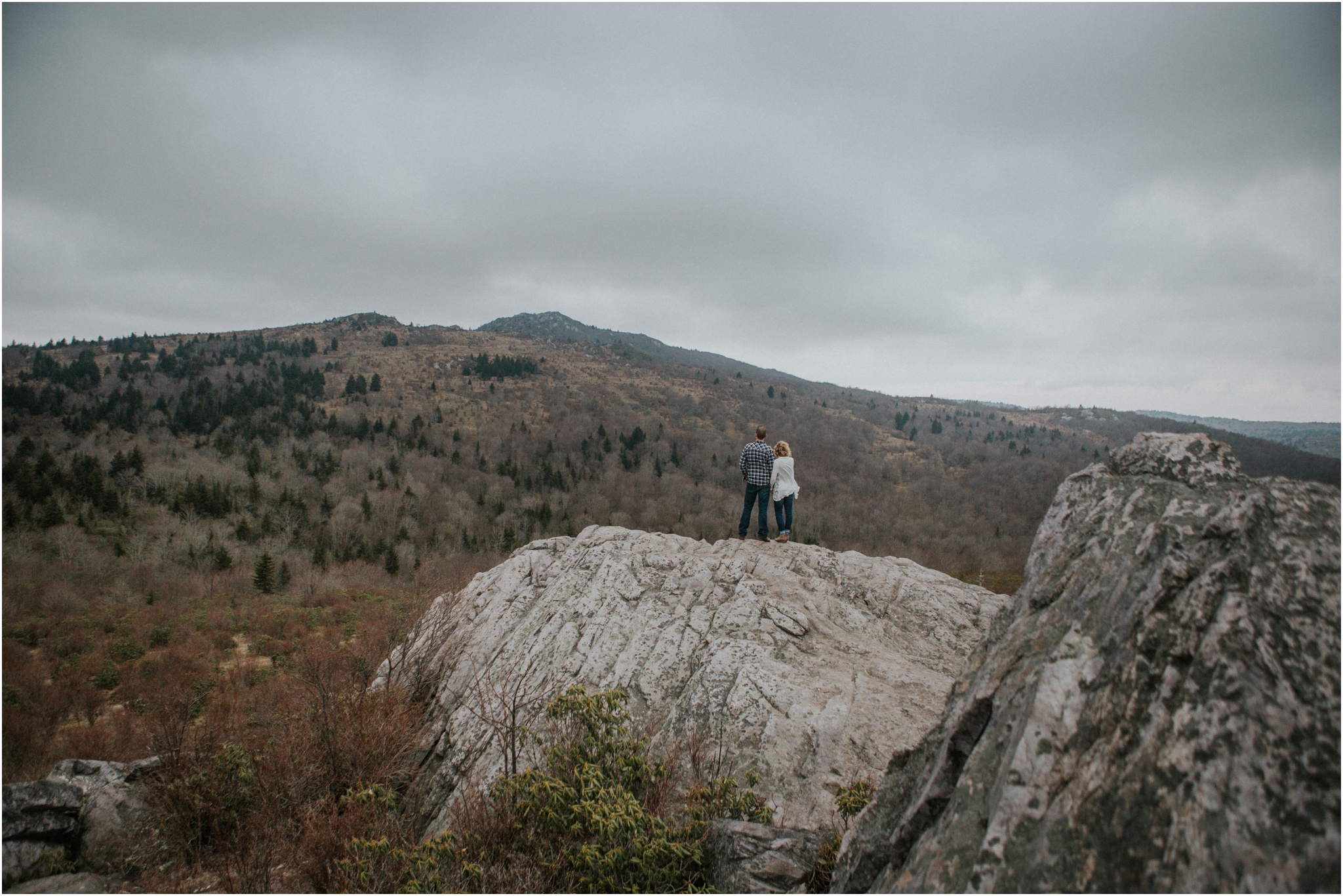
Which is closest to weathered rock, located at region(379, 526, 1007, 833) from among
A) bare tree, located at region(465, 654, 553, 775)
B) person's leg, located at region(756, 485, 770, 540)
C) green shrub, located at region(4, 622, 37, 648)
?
bare tree, located at region(465, 654, 553, 775)

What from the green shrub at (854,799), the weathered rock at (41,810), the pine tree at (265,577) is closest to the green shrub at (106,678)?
the pine tree at (265,577)

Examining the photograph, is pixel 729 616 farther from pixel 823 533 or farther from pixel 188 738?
pixel 823 533

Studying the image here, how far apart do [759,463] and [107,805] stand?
12.2m

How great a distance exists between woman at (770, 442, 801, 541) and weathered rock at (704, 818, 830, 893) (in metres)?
6.31

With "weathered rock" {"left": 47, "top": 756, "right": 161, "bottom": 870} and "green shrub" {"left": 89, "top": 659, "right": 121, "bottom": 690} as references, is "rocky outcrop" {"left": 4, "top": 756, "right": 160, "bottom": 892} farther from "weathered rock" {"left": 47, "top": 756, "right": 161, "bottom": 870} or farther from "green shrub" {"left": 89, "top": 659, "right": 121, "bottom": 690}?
"green shrub" {"left": 89, "top": 659, "right": 121, "bottom": 690}

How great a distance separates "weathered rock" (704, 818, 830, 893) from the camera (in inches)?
164

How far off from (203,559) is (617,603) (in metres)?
74.7

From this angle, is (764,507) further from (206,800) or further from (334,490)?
(334,490)

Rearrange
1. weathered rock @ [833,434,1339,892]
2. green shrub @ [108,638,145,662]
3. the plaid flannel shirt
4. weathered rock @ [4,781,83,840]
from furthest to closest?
green shrub @ [108,638,145,662]
the plaid flannel shirt
weathered rock @ [4,781,83,840]
weathered rock @ [833,434,1339,892]

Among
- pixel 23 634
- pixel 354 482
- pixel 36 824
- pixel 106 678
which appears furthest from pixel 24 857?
pixel 354 482

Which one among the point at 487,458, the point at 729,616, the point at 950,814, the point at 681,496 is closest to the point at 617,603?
the point at 729,616

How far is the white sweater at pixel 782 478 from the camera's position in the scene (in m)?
10.6

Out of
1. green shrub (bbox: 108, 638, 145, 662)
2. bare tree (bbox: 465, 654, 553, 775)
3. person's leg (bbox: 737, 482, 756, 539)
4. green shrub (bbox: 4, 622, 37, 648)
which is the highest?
person's leg (bbox: 737, 482, 756, 539)

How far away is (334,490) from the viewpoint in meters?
83.4
